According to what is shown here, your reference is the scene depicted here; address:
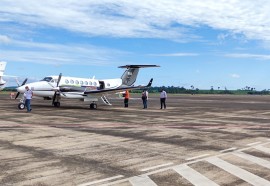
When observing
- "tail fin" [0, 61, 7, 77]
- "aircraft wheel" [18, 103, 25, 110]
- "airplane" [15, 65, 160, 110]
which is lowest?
"aircraft wheel" [18, 103, 25, 110]

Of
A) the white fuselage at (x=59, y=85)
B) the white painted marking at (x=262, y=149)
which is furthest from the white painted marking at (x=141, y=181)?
the white fuselage at (x=59, y=85)

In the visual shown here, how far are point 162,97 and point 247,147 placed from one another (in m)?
22.3

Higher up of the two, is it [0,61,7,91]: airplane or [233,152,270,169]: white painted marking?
[0,61,7,91]: airplane

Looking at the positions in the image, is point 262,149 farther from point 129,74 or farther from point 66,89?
point 129,74

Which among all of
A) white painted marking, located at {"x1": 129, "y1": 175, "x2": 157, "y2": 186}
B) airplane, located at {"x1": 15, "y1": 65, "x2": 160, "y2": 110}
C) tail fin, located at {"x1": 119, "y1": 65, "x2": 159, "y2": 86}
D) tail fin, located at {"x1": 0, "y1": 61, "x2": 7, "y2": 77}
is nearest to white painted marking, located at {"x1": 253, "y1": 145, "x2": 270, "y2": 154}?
white painted marking, located at {"x1": 129, "y1": 175, "x2": 157, "y2": 186}

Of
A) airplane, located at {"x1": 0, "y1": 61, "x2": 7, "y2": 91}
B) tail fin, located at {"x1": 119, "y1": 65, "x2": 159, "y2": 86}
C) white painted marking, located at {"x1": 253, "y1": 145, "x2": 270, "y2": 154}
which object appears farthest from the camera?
airplane, located at {"x1": 0, "y1": 61, "x2": 7, "y2": 91}

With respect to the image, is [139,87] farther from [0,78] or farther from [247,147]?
[0,78]

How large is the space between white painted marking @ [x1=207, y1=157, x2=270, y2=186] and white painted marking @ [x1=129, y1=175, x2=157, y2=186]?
210cm

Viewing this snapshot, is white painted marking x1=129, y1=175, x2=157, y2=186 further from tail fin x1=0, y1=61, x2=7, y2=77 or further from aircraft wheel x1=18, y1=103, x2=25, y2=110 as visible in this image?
tail fin x1=0, y1=61, x2=7, y2=77

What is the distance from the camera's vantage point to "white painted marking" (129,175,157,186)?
7196 mm

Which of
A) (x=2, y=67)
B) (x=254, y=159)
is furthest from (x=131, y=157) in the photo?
(x=2, y=67)

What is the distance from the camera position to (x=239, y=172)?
8.28 m

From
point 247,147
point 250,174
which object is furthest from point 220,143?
point 250,174

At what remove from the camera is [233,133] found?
1559cm
